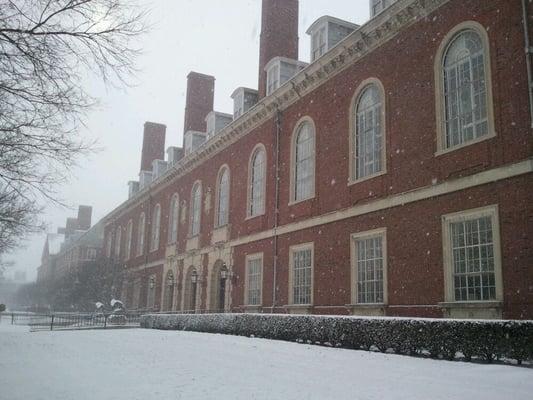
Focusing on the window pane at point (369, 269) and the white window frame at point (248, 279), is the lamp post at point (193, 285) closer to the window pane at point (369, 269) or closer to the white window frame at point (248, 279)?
the white window frame at point (248, 279)

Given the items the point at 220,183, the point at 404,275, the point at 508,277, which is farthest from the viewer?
the point at 220,183

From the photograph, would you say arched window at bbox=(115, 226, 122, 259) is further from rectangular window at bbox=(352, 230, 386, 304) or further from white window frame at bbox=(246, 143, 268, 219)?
rectangular window at bbox=(352, 230, 386, 304)

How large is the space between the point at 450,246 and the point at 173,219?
2452cm

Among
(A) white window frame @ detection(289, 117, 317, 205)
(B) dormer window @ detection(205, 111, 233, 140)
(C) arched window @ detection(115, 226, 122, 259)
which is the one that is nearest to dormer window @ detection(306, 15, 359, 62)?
(A) white window frame @ detection(289, 117, 317, 205)

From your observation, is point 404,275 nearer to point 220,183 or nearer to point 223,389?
point 223,389

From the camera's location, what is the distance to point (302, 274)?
65.7ft

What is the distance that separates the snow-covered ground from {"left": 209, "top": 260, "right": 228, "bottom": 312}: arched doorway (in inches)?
595

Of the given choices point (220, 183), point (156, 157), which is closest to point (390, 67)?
point (220, 183)

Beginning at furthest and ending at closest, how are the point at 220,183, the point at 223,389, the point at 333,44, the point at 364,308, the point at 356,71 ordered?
1. the point at 220,183
2. the point at 333,44
3. the point at 356,71
4. the point at 364,308
5. the point at 223,389

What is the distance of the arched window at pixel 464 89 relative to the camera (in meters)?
13.4

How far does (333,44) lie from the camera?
2028 centimetres

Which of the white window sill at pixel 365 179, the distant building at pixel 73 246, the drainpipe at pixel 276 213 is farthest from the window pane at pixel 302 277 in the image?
the distant building at pixel 73 246

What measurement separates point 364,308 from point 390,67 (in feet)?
24.3

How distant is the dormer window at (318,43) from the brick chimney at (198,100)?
54.7 feet
